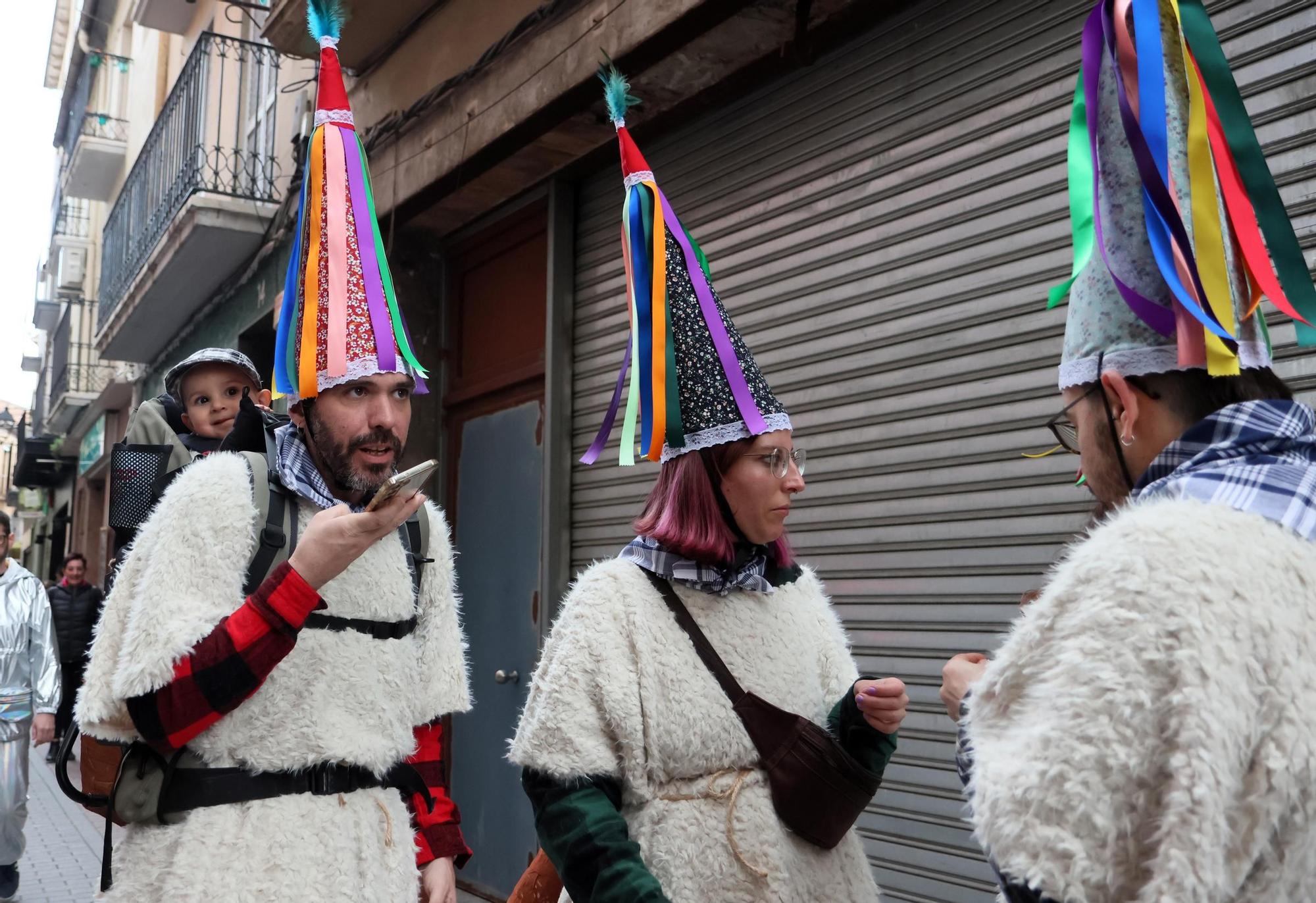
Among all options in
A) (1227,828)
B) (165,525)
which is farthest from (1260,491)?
(165,525)

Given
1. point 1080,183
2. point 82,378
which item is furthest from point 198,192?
point 82,378

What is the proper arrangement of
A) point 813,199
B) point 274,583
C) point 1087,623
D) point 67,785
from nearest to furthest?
point 1087,623 < point 274,583 < point 67,785 < point 813,199

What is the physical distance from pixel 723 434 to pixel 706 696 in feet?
1.90

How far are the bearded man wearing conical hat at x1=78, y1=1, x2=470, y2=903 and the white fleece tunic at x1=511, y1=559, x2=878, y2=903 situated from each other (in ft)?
1.33

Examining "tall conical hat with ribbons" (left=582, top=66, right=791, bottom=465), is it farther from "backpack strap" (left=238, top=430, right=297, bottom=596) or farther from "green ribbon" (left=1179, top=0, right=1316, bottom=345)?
"green ribbon" (left=1179, top=0, right=1316, bottom=345)

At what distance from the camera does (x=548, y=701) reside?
2.28m

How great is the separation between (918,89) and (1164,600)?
3295mm

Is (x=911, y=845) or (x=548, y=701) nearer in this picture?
(x=548, y=701)

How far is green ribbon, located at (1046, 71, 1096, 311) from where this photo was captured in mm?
1811

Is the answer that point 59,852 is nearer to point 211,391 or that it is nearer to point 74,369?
point 211,391

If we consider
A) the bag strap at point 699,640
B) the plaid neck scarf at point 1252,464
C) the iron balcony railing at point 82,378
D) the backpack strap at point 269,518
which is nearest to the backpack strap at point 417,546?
the backpack strap at point 269,518

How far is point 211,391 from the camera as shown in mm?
3732

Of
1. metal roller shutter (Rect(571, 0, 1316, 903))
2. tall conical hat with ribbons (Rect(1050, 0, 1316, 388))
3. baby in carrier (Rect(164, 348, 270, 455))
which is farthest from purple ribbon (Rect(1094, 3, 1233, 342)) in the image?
baby in carrier (Rect(164, 348, 270, 455))

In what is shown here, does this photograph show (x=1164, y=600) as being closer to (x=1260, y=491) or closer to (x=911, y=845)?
(x=1260, y=491)
